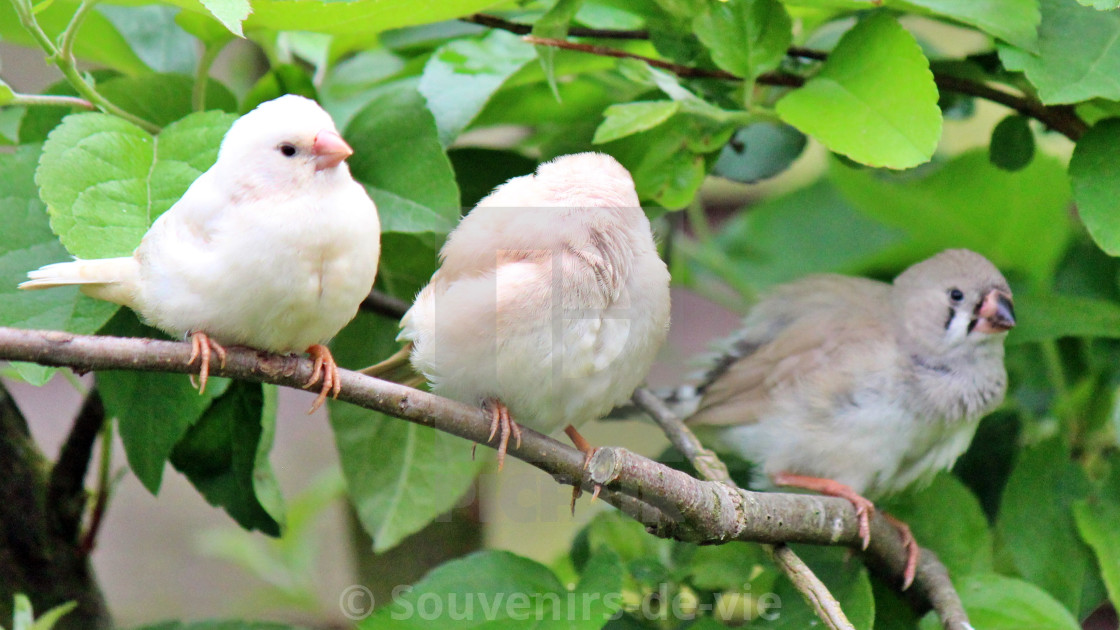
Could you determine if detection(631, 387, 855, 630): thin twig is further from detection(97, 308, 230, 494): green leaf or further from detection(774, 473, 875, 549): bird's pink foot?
detection(97, 308, 230, 494): green leaf

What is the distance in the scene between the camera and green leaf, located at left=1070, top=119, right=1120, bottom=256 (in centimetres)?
159

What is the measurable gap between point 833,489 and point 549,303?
3.28 feet

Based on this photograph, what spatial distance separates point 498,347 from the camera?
1.47 meters

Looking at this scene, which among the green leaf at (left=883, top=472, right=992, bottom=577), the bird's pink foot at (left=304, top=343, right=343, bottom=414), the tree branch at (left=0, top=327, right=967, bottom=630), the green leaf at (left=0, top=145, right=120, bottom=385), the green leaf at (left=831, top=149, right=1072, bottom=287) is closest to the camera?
the tree branch at (left=0, top=327, right=967, bottom=630)

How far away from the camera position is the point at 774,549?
1.62 metres

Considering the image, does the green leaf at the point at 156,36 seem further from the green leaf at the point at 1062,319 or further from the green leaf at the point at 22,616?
the green leaf at the point at 1062,319

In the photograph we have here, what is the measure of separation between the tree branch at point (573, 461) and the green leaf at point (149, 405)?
34cm

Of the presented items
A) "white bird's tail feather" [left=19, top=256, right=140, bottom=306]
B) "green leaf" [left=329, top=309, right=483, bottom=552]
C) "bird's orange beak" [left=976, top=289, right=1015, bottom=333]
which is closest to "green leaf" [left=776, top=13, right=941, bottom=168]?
"bird's orange beak" [left=976, top=289, right=1015, bottom=333]

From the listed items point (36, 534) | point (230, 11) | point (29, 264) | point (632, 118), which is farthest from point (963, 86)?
point (36, 534)

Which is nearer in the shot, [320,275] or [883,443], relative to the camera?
[320,275]

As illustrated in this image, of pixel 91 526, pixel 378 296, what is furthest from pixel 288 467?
pixel 378 296

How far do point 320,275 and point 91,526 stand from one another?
119 centimetres

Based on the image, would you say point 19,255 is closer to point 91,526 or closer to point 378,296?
point 378,296

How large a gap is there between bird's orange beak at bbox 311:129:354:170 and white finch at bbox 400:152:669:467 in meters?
0.28
